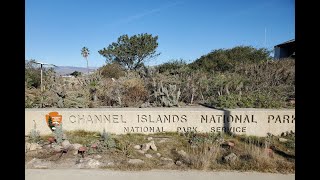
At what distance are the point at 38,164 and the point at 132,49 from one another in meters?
34.3

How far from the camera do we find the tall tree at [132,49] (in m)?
39.4

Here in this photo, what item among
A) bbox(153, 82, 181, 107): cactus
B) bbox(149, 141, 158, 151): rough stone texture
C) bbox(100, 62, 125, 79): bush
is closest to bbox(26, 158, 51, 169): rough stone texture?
bbox(149, 141, 158, 151): rough stone texture

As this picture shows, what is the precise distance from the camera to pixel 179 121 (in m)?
8.56

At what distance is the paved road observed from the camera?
499 centimetres

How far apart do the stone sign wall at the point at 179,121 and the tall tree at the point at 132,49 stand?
30.6m

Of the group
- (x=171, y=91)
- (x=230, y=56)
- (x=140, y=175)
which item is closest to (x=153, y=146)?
(x=140, y=175)

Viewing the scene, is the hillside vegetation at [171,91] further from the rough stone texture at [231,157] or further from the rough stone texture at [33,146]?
the rough stone texture at [231,157]

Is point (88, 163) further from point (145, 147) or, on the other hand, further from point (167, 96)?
point (167, 96)

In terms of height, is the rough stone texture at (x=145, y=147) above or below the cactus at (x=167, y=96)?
below

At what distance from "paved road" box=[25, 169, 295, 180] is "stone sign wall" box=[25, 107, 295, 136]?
128 inches

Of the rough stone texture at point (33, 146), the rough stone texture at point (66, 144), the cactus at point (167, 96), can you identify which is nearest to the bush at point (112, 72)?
the cactus at point (167, 96)

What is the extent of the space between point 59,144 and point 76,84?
17.8ft
